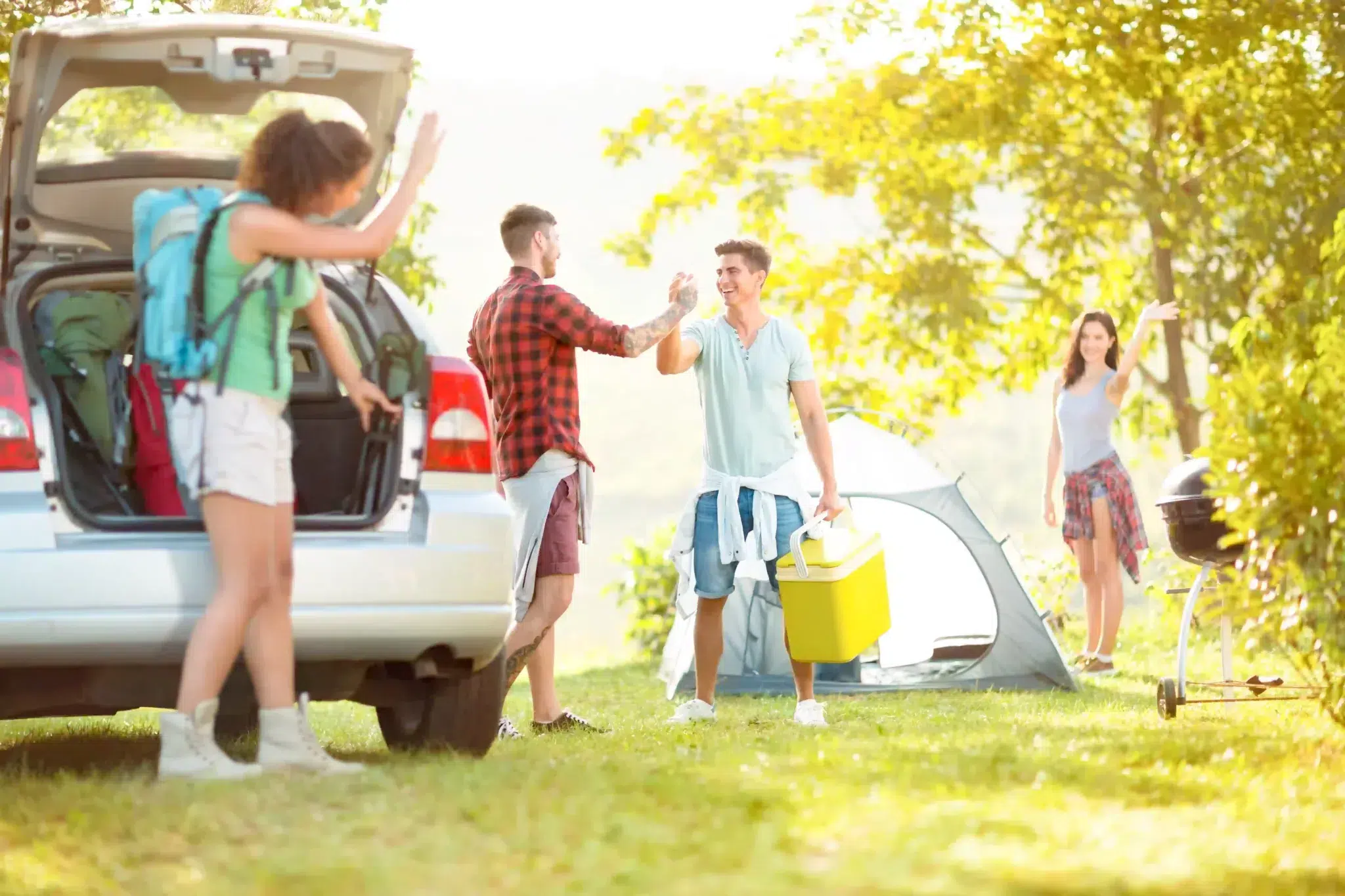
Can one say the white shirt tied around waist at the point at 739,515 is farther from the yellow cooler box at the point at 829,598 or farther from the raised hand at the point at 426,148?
the raised hand at the point at 426,148

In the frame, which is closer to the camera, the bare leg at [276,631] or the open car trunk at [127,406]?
the bare leg at [276,631]

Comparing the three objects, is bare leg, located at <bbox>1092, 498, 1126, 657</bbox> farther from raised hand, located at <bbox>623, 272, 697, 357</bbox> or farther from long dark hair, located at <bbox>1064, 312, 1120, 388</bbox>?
raised hand, located at <bbox>623, 272, 697, 357</bbox>

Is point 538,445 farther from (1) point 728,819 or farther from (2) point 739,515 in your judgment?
(1) point 728,819

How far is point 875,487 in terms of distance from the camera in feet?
31.4

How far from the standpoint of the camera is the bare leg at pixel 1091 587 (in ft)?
31.6

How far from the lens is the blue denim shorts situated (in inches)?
269

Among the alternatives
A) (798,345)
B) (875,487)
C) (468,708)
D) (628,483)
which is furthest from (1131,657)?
(628,483)

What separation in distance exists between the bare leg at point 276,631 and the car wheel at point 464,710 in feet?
2.15

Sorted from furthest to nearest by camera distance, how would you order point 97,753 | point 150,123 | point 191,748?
point 97,753, point 150,123, point 191,748

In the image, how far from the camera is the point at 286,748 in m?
4.63

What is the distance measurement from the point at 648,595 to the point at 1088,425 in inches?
169

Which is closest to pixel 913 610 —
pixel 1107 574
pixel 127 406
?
pixel 1107 574

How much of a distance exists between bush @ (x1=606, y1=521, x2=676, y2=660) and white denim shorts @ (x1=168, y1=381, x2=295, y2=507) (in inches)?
325

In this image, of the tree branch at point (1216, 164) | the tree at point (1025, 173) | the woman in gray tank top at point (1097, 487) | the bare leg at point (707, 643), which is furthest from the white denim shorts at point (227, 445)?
the tree branch at point (1216, 164)
